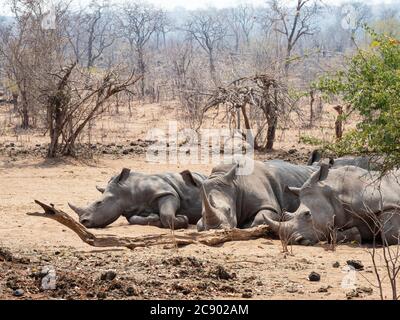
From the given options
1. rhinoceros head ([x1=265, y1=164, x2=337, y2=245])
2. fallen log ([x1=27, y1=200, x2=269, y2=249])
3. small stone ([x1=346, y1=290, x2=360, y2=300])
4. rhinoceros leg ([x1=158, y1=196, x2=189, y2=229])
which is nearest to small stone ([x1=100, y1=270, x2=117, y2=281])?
fallen log ([x1=27, y1=200, x2=269, y2=249])

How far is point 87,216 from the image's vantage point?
10.5 meters

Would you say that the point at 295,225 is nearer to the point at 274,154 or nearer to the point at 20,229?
the point at 20,229

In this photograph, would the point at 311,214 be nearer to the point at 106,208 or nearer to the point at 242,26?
the point at 106,208

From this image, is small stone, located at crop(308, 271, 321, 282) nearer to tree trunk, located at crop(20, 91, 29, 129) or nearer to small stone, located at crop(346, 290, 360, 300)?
small stone, located at crop(346, 290, 360, 300)

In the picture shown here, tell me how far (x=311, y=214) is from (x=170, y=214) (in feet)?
6.82

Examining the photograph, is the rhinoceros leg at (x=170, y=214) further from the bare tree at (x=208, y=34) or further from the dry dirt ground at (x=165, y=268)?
the bare tree at (x=208, y=34)

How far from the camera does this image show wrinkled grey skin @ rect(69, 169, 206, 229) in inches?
414

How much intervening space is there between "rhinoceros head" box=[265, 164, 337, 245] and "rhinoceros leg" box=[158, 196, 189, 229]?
1.55m

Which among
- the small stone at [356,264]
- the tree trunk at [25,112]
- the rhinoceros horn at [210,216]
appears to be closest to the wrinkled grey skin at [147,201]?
the rhinoceros horn at [210,216]

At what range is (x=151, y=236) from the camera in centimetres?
857

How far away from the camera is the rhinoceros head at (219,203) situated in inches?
361
